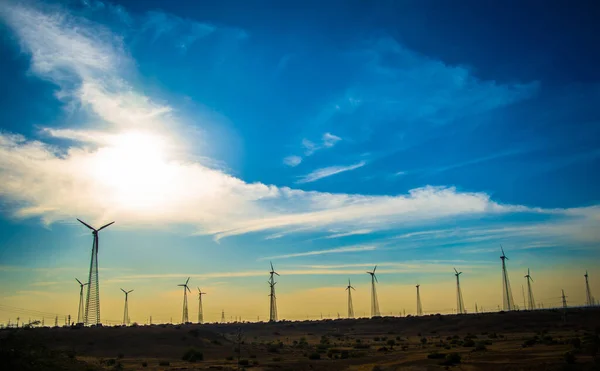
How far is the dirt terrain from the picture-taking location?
155 feet

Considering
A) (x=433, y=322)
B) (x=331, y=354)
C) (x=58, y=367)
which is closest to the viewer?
(x=58, y=367)

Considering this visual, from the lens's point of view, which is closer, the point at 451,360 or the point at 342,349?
the point at 451,360

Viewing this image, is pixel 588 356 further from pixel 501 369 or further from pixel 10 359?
pixel 10 359

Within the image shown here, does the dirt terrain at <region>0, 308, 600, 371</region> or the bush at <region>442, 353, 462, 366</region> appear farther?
the bush at <region>442, 353, 462, 366</region>

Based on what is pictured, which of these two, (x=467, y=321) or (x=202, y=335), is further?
(x=467, y=321)

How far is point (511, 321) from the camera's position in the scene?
448 ft

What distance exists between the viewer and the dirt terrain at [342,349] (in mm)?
47125

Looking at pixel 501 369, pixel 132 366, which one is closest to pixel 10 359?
pixel 132 366

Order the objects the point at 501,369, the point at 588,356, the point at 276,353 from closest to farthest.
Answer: the point at 501,369
the point at 588,356
the point at 276,353

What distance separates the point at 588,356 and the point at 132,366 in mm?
60020

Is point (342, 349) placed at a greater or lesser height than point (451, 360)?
lesser

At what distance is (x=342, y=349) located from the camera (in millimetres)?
89875

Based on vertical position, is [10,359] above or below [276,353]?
above

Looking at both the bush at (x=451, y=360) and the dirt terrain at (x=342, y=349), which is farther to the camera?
the bush at (x=451, y=360)
